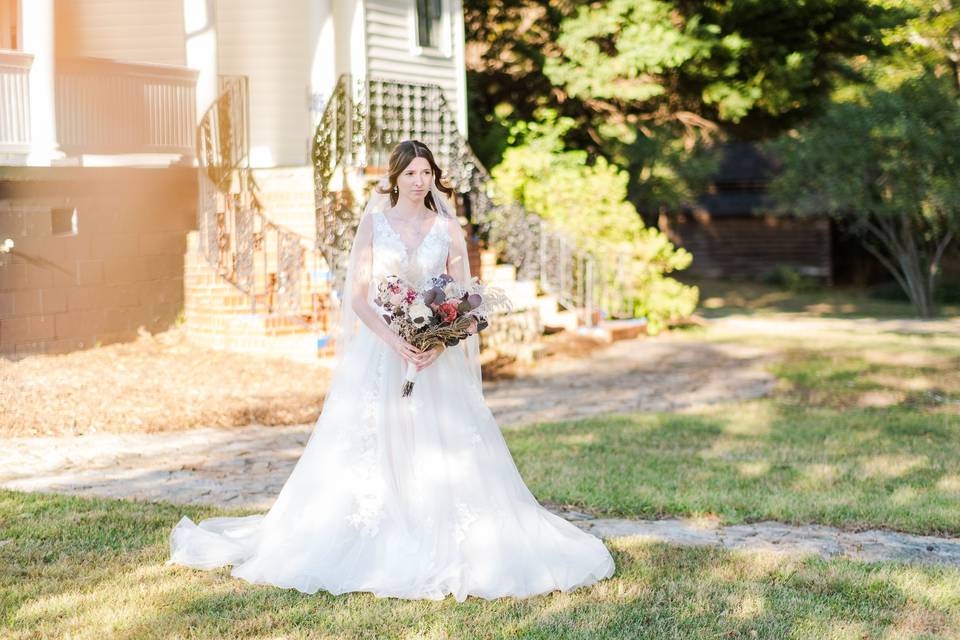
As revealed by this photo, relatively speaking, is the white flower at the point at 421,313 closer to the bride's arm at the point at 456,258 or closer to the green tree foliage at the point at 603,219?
the bride's arm at the point at 456,258

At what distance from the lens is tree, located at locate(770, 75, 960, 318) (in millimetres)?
21344

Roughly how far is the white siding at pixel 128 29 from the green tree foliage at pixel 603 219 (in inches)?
223

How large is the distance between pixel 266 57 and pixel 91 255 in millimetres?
5071

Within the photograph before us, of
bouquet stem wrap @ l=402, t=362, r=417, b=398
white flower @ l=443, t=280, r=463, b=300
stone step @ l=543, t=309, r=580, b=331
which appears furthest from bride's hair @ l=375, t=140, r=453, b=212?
stone step @ l=543, t=309, r=580, b=331

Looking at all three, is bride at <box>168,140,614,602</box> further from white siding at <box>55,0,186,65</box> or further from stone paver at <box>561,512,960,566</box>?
white siding at <box>55,0,186,65</box>

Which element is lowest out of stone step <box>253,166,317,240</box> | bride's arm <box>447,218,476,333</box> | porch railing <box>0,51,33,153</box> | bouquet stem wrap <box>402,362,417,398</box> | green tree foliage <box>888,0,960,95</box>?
bouquet stem wrap <box>402,362,417,398</box>

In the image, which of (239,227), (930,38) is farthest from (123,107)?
(930,38)

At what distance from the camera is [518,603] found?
502 centimetres

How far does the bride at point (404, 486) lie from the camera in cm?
527

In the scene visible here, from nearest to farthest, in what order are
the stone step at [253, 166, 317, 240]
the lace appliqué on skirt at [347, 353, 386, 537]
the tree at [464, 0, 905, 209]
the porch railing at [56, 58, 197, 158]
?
the lace appliqué on skirt at [347, 353, 386, 537]
the porch railing at [56, 58, 197, 158]
the stone step at [253, 166, 317, 240]
the tree at [464, 0, 905, 209]

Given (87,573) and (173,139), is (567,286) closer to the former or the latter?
(173,139)

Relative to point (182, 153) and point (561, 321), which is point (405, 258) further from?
point (561, 321)

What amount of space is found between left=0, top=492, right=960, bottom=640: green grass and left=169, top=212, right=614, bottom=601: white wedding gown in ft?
0.46

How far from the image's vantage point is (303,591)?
5.13 metres
